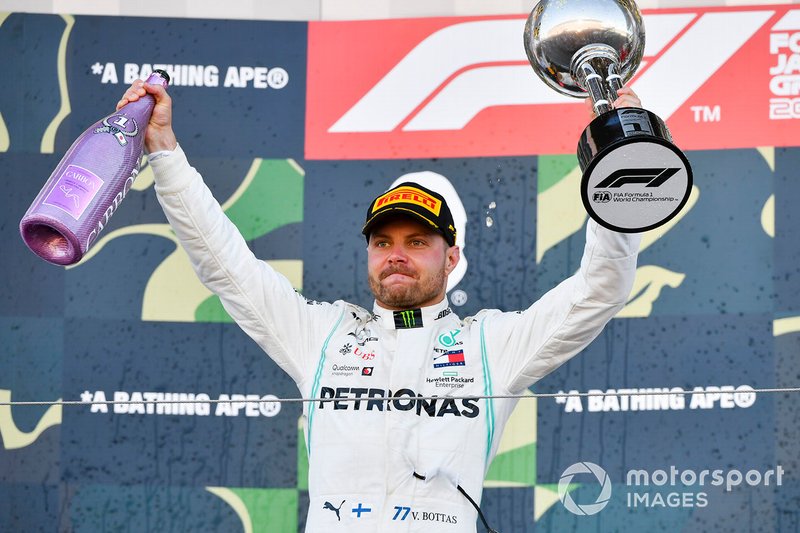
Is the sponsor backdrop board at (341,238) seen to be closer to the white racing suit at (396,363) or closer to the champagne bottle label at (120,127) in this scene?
the white racing suit at (396,363)

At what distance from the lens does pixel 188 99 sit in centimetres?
253

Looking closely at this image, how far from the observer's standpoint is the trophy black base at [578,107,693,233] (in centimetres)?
145

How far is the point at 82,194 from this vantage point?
5.13 ft

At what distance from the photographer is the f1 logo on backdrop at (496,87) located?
95.2 inches

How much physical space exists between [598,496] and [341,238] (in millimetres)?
935

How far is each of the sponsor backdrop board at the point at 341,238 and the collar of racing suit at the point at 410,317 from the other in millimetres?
526

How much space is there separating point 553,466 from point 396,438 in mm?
628

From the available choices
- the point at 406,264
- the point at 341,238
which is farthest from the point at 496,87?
the point at 406,264

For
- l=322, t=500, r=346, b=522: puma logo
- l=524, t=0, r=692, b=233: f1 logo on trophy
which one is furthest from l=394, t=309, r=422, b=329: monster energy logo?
l=524, t=0, r=692, b=233: f1 logo on trophy

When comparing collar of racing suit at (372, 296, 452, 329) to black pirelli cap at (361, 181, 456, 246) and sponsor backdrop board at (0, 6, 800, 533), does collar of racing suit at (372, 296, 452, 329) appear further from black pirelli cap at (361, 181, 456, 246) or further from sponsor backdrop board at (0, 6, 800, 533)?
sponsor backdrop board at (0, 6, 800, 533)

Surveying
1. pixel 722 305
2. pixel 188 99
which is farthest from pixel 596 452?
pixel 188 99

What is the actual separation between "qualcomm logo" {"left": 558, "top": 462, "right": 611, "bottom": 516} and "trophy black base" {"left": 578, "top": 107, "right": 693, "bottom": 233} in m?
0.45

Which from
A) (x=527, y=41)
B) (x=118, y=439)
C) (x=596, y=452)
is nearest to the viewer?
(x=527, y=41)

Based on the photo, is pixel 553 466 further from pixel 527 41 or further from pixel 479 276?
pixel 527 41
